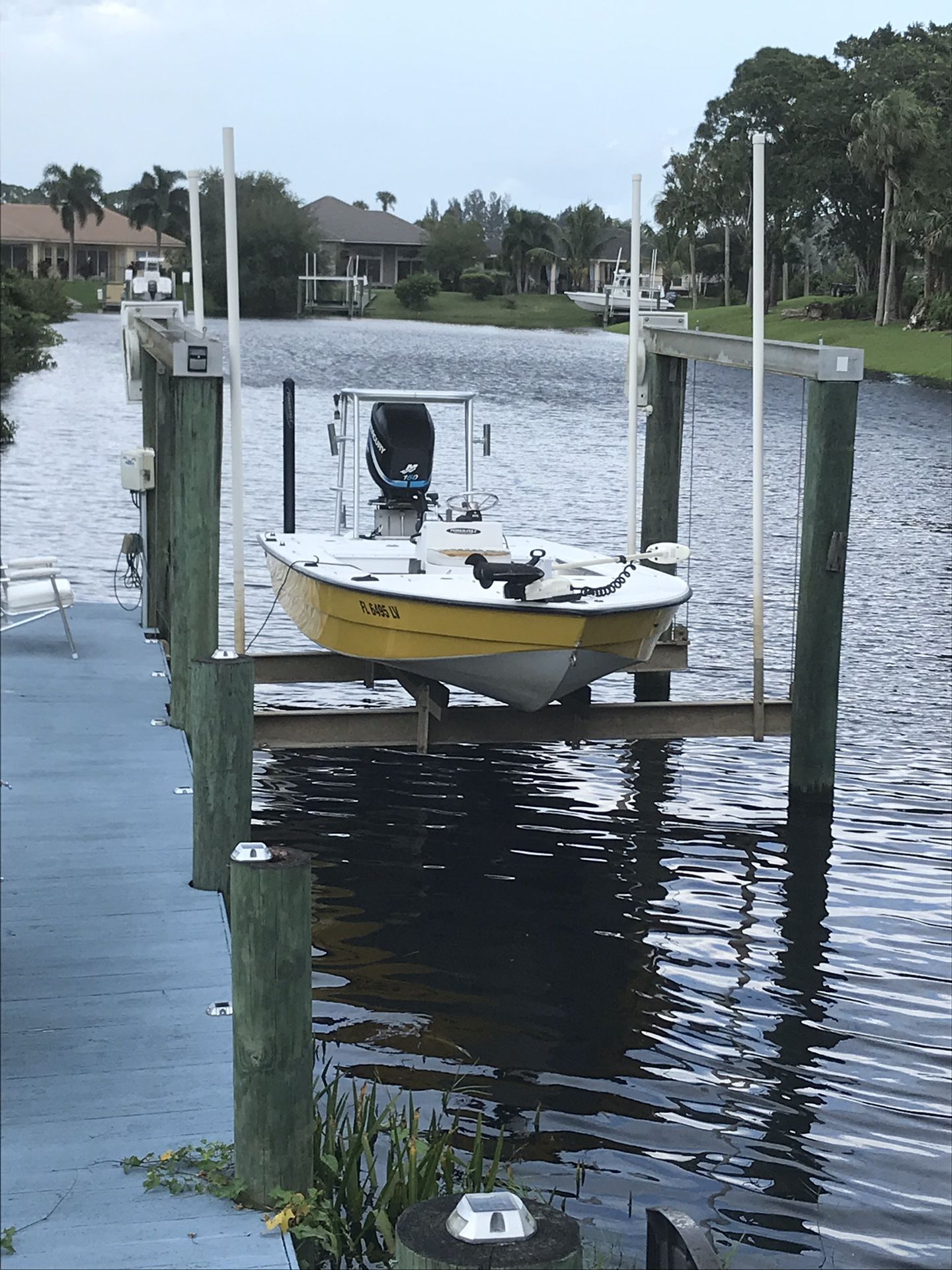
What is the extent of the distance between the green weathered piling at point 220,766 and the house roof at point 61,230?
379ft

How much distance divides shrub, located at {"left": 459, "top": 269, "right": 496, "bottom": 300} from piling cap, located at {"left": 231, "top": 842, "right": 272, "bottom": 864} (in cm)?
12031

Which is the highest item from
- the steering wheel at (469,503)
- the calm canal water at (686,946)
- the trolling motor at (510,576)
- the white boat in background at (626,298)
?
the white boat in background at (626,298)

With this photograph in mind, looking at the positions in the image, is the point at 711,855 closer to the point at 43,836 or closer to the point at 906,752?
the point at 906,752

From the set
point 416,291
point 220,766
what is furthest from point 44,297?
point 220,766

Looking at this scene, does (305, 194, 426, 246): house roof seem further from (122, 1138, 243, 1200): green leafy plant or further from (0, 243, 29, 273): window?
(122, 1138, 243, 1200): green leafy plant

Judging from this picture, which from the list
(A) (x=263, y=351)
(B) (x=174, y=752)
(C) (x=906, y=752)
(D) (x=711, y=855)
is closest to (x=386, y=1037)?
(B) (x=174, y=752)

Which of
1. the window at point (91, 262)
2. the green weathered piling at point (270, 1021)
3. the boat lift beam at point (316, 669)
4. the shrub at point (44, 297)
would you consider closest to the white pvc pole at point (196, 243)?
the boat lift beam at point (316, 669)

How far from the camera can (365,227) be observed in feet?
435

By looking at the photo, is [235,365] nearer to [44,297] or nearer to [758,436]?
[758,436]

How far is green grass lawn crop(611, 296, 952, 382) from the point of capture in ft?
202

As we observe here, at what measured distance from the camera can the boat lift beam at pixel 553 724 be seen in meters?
10.7

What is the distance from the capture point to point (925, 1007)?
8602mm

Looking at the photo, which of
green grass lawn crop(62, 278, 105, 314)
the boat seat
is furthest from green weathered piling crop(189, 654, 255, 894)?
green grass lawn crop(62, 278, 105, 314)

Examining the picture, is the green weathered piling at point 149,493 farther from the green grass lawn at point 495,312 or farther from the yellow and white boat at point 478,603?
the green grass lawn at point 495,312
